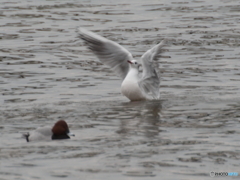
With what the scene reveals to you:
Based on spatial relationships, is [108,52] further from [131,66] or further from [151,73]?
[151,73]

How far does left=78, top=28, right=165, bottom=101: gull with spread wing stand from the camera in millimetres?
12633

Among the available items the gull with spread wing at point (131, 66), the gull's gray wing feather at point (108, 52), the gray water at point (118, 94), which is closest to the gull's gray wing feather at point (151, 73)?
the gull with spread wing at point (131, 66)

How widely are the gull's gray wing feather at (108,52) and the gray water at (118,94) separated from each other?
0.59 meters

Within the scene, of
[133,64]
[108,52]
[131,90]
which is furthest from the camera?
[108,52]

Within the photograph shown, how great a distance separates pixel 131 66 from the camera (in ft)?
42.9

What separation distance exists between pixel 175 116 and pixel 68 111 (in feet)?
6.25

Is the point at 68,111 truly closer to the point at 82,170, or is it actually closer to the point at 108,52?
the point at 108,52

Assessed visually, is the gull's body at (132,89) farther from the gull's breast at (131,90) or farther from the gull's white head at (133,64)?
the gull's white head at (133,64)

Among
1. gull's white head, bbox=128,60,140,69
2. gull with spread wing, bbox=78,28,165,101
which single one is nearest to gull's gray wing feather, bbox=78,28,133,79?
gull with spread wing, bbox=78,28,165,101

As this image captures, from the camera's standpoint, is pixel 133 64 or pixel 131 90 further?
pixel 133 64

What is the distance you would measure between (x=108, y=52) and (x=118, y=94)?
912 mm

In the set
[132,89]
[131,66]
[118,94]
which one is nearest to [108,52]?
[131,66]

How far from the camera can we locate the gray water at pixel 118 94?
310 inches

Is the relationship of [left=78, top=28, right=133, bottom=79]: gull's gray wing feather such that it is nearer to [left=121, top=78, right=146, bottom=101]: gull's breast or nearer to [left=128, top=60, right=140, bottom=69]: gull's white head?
[left=128, top=60, right=140, bottom=69]: gull's white head
